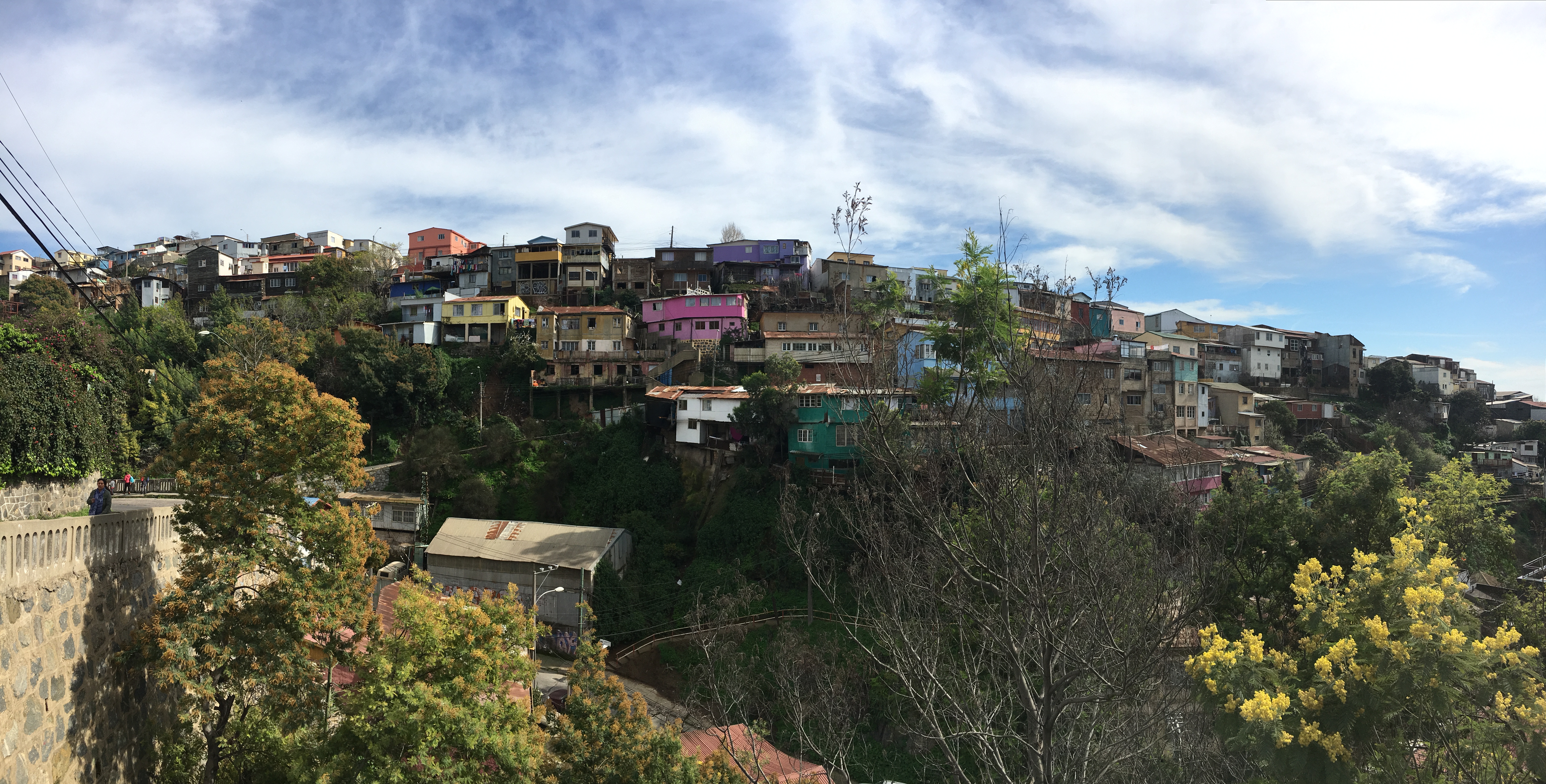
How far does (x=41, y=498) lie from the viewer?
1141 centimetres

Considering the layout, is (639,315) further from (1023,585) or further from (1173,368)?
(1023,585)

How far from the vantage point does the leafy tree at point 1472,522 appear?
18469mm

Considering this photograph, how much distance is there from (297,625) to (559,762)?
462 centimetres

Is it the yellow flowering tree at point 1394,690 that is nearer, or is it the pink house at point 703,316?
the yellow flowering tree at point 1394,690

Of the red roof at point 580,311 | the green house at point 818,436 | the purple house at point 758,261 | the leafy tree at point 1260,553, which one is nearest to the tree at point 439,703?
the leafy tree at point 1260,553

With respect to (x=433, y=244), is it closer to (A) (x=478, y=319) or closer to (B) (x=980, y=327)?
(A) (x=478, y=319)

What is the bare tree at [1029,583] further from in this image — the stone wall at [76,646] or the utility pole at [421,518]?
the utility pole at [421,518]

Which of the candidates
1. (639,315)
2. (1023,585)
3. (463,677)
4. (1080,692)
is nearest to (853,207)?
(1023,585)

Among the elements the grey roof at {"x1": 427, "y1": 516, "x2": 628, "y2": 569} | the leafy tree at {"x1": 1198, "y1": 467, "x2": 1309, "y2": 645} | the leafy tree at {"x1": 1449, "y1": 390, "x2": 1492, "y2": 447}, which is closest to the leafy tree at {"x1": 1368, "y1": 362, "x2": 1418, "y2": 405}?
the leafy tree at {"x1": 1449, "y1": 390, "x2": 1492, "y2": 447}

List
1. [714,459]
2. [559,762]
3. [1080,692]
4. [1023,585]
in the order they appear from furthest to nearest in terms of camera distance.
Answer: [714,459]
[559,762]
[1080,692]
[1023,585]

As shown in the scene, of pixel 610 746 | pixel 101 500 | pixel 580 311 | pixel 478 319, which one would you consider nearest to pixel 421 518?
pixel 580 311

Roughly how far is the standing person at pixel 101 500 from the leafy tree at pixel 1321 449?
4798cm

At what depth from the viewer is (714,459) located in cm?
3142

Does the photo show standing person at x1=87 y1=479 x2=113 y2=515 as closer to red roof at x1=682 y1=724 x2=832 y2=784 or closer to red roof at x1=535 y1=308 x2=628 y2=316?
red roof at x1=682 y1=724 x2=832 y2=784
